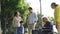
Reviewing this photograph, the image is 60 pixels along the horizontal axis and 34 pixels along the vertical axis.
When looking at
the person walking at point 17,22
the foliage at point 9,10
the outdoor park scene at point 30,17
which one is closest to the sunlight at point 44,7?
the outdoor park scene at point 30,17

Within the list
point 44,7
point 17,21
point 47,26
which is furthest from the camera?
point 17,21

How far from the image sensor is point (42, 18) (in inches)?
207

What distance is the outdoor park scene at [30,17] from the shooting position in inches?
203

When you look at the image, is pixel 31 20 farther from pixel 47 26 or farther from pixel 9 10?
pixel 9 10

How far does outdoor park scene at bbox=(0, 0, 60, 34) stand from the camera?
16.9ft

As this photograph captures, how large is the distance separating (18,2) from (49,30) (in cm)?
107

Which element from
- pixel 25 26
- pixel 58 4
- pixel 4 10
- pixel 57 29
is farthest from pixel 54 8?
pixel 4 10

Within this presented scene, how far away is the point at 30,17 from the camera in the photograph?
5371mm

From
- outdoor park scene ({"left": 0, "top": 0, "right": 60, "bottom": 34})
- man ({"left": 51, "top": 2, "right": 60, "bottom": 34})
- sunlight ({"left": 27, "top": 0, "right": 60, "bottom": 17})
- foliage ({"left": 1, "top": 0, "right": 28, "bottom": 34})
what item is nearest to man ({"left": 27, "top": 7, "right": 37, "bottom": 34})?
outdoor park scene ({"left": 0, "top": 0, "right": 60, "bottom": 34})

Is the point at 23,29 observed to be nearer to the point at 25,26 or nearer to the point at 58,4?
the point at 25,26

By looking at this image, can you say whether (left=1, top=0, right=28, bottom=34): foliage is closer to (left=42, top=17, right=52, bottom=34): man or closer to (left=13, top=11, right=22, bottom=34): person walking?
(left=13, top=11, right=22, bottom=34): person walking

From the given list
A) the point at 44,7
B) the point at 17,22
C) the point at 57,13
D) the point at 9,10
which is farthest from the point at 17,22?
the point at 57,13

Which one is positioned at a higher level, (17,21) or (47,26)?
(17,21)

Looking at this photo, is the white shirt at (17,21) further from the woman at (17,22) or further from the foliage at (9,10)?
the foliage at (9,10)
